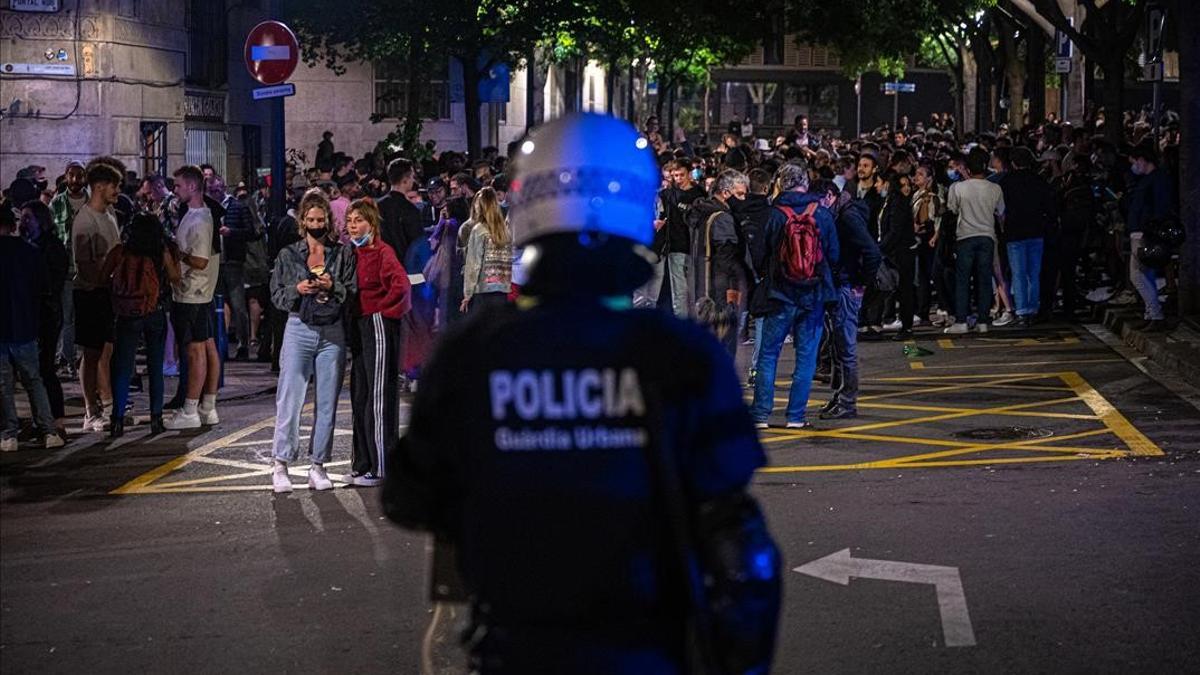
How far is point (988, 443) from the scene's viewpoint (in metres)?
12.3

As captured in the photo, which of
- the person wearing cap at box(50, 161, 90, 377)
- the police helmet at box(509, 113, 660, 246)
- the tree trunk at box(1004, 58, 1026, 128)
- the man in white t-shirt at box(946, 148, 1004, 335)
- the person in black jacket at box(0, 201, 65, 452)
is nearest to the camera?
the police helmet at box(509, 113, 660, 246)

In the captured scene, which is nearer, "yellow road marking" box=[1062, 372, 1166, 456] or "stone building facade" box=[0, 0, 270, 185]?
"yellow road marking" box=[1062, 372, 1166, 456]

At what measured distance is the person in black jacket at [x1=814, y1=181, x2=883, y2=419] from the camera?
1334 cm

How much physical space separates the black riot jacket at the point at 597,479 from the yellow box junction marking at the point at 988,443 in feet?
25.8

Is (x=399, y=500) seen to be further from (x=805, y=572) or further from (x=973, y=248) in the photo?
(x=973, y=248)

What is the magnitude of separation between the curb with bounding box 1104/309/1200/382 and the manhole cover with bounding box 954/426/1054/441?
265 cm

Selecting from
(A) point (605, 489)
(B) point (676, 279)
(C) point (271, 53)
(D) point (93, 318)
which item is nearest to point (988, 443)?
(B) point (676, 279)

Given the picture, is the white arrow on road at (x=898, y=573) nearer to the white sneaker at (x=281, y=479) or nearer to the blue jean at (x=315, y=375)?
the blue jean at (x=315, y=375)

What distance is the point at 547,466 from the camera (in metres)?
3.21

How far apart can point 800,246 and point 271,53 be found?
6984 mm

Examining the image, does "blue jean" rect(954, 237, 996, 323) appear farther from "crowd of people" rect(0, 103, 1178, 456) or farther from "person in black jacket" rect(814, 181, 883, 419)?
"person in black jacket" rect(814, 181, 883, 419)

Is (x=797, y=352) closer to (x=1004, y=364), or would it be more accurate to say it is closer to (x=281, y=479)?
(x=281, y=479)

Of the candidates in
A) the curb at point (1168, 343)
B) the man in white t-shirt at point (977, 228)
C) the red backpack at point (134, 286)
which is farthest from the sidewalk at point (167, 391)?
the curb at point (1168, 343)

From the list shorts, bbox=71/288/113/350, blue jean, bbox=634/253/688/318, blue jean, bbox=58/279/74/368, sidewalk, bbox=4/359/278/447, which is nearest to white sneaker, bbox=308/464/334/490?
sidewalk, bbox=4/359/278/447
